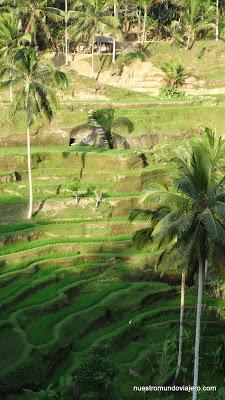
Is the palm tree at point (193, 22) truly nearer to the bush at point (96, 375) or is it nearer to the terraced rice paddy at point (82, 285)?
the terraced rice paddy at point (82, 285)

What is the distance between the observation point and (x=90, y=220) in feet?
96.1

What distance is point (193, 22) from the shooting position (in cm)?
5162

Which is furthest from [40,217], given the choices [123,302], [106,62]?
[106,62]

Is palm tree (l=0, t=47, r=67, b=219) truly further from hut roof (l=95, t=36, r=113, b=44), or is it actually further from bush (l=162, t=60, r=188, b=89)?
hut roof (l=95, t=36, r=113, b=44)

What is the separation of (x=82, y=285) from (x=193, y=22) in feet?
117

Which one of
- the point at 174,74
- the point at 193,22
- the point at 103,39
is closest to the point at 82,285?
the point at 174,74

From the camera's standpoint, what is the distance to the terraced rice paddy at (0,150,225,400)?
19.5m

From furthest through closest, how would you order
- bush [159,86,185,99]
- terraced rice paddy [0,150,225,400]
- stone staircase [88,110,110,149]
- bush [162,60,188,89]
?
1. bush [162,60,188,89]
2. bush [159,86,185,99]
3. stone staircase [88,110,110,149]
4. terraced rice paddy [0,150,225,400]

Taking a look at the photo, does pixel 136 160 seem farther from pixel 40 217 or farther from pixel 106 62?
pixel 106 62

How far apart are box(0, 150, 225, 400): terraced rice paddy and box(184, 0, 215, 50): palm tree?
22790mm

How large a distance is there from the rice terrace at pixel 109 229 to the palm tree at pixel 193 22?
482cm

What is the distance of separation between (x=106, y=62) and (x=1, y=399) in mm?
38700

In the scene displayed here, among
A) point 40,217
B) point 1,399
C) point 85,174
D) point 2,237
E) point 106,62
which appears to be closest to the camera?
point 1,399

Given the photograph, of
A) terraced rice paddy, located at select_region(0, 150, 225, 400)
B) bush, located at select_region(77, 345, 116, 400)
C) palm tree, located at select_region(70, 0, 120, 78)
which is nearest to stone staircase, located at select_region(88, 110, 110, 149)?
terraced rice paddy, located at select_region(0, 150, 225, 400)
